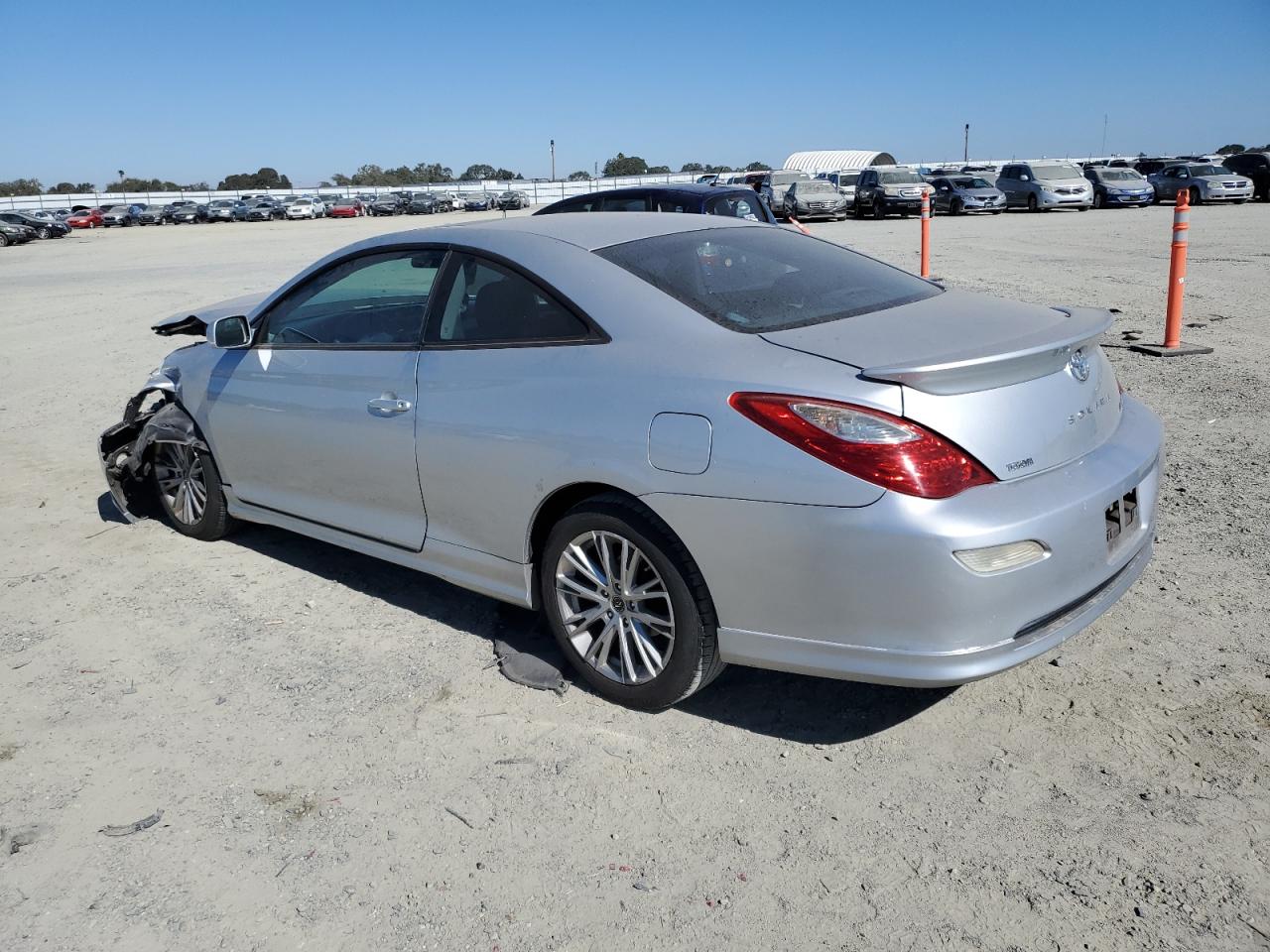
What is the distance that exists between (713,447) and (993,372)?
0.83m

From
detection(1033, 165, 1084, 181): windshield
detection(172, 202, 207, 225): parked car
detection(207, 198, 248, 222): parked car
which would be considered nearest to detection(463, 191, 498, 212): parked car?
detection(207, 198, 248, 222): parked car

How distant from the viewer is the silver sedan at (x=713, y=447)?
9.38 ft

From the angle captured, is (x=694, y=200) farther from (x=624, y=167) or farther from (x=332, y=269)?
(x=624, y=167)

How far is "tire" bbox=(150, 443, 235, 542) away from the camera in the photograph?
5309 millimetres

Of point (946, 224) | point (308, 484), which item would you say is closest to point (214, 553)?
point (308, 484)

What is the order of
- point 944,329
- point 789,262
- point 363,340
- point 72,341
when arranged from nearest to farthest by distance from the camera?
point 944,329
point 789,262
point 363,340
point 72,341

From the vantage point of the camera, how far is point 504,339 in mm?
3799

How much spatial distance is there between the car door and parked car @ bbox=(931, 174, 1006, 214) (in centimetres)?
3304

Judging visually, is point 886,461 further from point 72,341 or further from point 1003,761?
point 72,341

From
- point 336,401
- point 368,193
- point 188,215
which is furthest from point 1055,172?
point 368,193

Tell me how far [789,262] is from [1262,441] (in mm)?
3658

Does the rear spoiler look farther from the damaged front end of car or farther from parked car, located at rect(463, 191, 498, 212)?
parked car, located at rect(463, 191, 498, 212)

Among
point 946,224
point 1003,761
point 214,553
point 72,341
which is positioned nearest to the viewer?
point 1003,761

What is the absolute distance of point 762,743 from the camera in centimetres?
332
